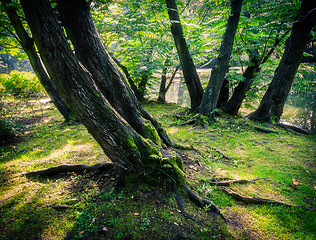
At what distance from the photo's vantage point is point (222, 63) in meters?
7.00

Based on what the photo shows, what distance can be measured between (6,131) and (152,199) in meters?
6.06

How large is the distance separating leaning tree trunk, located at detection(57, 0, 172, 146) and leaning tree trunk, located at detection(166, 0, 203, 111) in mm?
5487

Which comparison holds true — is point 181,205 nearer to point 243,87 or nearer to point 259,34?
point 243,87

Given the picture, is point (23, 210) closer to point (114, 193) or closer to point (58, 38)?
point (114, 193)

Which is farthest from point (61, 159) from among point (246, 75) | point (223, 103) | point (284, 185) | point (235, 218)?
point (246, 75)

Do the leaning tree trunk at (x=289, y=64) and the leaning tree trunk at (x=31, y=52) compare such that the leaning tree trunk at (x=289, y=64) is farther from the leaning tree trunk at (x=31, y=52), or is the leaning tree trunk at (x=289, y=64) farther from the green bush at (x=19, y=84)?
the green bush at (x=19, y=84)

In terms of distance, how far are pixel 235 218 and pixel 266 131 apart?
5.42m

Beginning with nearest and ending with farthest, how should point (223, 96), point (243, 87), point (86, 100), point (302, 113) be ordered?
point (86, 100) → point (243, 87) → point (223, 96) → point (302, 113)

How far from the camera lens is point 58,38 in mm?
2057

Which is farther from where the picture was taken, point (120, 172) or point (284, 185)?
point (284, 185)

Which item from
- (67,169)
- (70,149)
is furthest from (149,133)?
(70,149)

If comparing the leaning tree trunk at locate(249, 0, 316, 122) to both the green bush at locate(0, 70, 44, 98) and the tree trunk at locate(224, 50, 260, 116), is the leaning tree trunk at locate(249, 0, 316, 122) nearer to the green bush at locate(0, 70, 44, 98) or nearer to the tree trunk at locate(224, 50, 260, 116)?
the tree trunk at locate(224, 50, 260, 116)

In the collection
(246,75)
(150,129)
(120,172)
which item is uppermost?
(246,75)

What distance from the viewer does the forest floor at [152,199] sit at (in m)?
2.29
